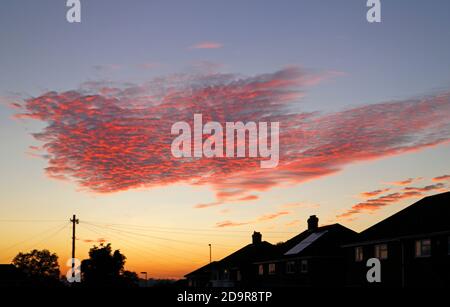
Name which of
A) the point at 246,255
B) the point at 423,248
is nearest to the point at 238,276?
the point at 246,255

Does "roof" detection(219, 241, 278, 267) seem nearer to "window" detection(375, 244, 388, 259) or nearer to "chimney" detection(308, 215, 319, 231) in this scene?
"chimney" detection(308, 215, 319, 231)

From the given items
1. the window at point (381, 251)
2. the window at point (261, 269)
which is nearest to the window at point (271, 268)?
the window at point (261, 269)

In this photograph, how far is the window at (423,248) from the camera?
39750mm

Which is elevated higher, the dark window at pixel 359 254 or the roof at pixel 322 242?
the roof at pixel 322 242

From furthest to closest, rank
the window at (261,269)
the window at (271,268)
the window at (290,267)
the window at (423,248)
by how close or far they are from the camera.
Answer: the window at (261,269)
the window at (271,268)
the window at (290,267)
the window at (423,248)

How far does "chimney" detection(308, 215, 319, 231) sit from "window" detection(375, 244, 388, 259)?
82.1ft

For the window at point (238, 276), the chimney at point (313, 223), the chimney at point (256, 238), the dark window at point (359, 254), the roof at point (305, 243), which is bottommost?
the window at point (238, 276)

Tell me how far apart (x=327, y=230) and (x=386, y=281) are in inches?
755

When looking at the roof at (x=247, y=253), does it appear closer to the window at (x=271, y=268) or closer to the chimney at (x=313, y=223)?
the window at (x=271, y=268)

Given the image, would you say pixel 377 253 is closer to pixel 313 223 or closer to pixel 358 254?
pixel 358 254

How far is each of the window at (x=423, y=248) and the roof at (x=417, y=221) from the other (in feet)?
2.43
